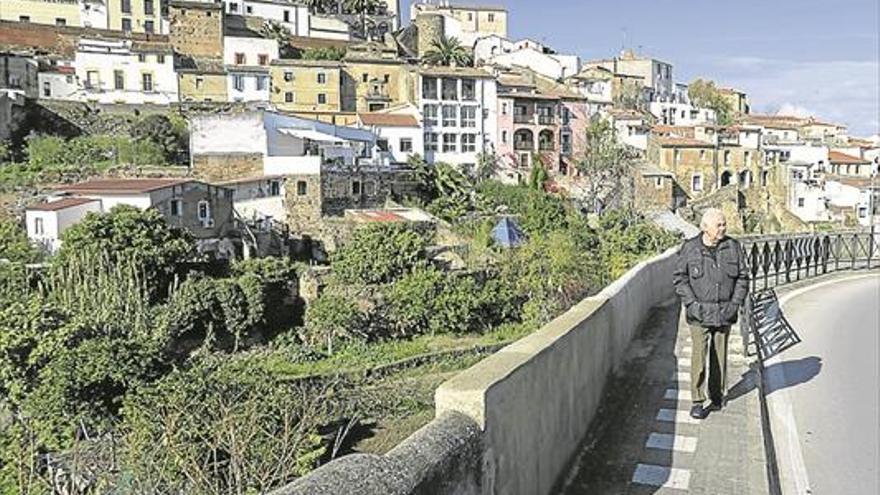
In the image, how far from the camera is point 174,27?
190 feet

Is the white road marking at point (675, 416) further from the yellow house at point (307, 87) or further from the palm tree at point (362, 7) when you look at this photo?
the palm tree at point (362, 7)

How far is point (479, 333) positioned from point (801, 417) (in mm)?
25363

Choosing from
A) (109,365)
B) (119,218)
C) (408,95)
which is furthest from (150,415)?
(408,95)

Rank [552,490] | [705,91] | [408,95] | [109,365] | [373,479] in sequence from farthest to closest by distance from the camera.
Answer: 1. [705,91]
2. [408,95]
3. [109,365]
4. [552,490]
5. [373,479]

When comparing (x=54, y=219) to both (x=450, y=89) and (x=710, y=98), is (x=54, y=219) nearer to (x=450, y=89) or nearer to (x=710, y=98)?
(x=450, y=89)

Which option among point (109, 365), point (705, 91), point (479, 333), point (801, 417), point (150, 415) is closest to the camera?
point (801, 417)

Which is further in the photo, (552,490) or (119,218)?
(119,218)

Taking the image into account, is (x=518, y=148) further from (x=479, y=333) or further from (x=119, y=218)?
(x=119, y=218)

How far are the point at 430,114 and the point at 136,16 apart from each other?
28431 mm

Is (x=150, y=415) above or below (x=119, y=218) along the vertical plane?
below

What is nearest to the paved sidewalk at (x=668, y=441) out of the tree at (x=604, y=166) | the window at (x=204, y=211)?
the window at (x=204, y=211)

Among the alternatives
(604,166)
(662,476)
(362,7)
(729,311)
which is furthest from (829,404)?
(362,7)

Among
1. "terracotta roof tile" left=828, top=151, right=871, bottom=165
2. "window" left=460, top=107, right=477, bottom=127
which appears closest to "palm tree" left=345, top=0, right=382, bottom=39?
"window" left=460, top=107, right=477, bottom=127

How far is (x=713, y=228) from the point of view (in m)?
6.30
